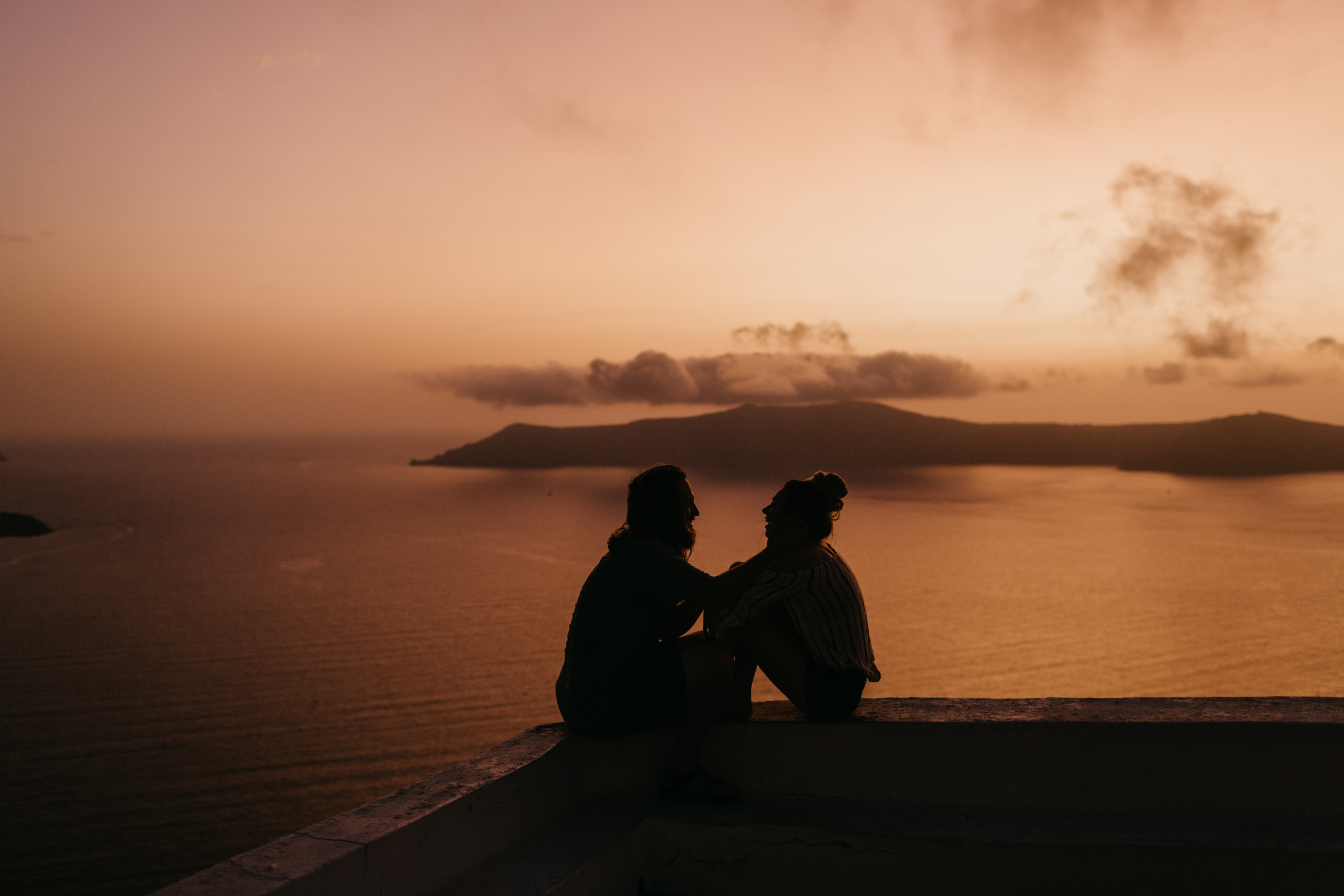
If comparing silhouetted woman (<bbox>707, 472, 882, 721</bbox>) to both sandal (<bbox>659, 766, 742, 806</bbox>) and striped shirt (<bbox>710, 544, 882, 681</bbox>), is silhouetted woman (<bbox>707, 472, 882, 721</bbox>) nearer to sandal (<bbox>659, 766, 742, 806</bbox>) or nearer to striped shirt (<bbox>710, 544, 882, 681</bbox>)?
striped shirt (<bbox>710, 544, 882, 681</bbox>)

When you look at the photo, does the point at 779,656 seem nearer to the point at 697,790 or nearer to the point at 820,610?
the point at 820,610

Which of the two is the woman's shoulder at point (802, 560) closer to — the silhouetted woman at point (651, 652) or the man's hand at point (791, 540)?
the man's hand at point (791, 540)

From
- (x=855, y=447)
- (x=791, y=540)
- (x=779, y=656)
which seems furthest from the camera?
(x=855, y=447)

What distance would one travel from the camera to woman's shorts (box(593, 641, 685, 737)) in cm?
268

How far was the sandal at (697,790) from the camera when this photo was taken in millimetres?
2631

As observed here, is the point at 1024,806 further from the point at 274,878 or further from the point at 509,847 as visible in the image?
the point at 274,878

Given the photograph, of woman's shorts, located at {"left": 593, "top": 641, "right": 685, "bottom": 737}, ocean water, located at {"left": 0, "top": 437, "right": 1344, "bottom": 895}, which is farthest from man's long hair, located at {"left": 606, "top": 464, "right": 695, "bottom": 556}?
ocean water, located at {"left": 0, "top": 437, "right": 1344, "bottom": 895}

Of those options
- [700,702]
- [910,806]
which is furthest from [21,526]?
[910,806]

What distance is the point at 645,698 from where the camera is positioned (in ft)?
8.82

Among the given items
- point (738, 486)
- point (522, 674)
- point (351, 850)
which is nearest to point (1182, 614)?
point (522, 674)

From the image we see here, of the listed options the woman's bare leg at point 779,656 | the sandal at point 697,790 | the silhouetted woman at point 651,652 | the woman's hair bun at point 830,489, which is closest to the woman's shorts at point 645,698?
the silhouetted woman at point 651,652

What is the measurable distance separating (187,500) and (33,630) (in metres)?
71.1

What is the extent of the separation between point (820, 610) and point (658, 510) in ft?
2.27

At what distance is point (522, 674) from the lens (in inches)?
1250
